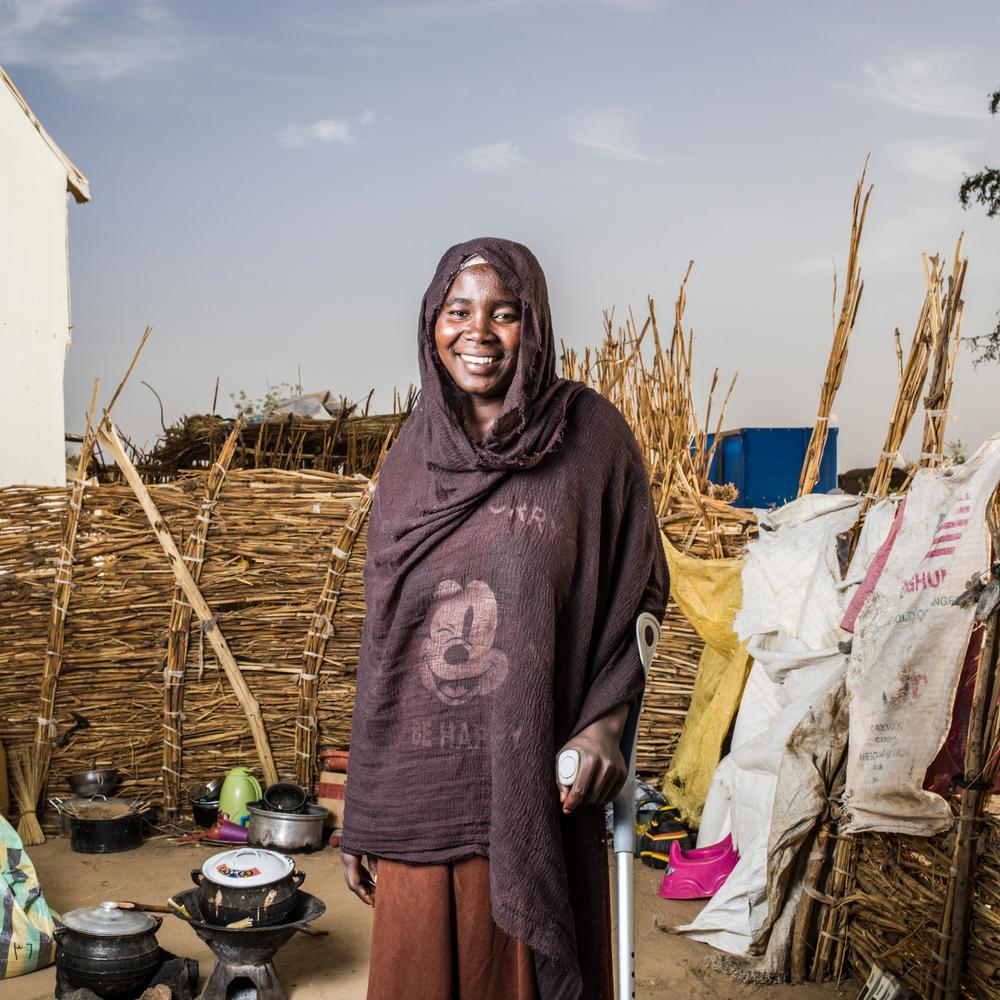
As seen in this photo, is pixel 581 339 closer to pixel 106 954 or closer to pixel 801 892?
pixel 801 892

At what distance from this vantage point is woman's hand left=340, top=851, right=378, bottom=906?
5.48 feet

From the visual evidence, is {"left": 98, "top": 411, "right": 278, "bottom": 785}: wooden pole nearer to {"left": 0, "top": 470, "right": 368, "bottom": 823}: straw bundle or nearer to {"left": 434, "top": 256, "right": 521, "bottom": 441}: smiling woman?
{"left": 0, "top": 470, "right": 368, "bottom": 823}: straw bundle

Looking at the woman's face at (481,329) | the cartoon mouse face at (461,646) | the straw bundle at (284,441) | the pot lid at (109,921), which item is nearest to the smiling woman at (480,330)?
the woman's face at (481,329)

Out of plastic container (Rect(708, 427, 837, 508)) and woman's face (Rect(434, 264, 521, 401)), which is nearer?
woman's face (Rect(434, 264, 521, 401))

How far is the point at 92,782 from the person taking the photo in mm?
4957

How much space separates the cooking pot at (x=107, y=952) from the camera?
3.01m

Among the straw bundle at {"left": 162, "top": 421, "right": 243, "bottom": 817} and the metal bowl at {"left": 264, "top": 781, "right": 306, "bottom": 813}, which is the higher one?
the straw bundle at {"left": 162, "top": 421, "right": 243, "bottom": 817}

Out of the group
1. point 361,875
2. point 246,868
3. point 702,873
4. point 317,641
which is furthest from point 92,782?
point 361,875

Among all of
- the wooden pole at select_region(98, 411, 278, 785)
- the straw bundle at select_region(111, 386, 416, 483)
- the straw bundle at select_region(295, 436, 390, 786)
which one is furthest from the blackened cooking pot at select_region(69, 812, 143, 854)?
the straw bundle at select_region(111, 386, 416, 483)

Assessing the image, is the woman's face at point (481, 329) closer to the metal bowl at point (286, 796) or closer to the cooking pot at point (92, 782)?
the metal bowl at point (286, 796)

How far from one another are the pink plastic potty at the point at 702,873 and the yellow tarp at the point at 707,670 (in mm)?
473

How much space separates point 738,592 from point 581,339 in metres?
2.02

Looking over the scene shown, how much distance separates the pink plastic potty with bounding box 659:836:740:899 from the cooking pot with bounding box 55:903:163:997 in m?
1.89

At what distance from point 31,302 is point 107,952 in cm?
536
